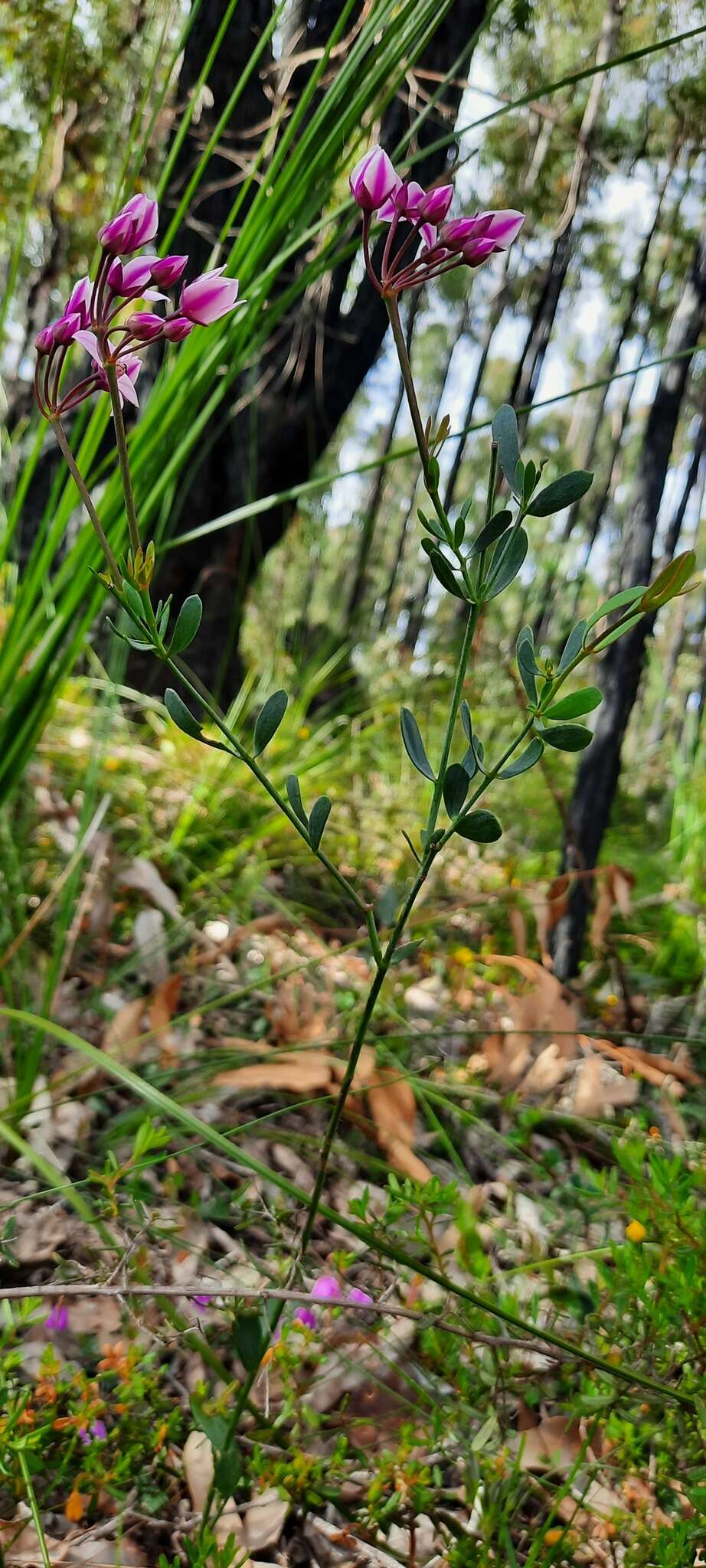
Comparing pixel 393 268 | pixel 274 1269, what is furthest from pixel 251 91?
pixel 274 1269

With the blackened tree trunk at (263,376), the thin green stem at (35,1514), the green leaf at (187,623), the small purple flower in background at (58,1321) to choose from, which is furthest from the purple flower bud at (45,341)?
the blackened tree trunk at (263,376)

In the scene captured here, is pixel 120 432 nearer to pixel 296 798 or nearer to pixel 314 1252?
pixel 296 798

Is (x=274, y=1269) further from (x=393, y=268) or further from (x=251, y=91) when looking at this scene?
(x=251, y=91)

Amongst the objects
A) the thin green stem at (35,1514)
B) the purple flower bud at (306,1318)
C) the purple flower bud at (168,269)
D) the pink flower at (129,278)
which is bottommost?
the thin green stem at (35,1514)

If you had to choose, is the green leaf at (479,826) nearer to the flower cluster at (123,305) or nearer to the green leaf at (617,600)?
the green leaf at (617,600)

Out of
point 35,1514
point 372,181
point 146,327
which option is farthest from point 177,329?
point 35,1514

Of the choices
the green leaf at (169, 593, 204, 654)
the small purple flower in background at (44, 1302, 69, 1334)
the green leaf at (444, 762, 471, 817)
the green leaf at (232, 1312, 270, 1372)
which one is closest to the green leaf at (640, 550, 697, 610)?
the green leaf at (444, 762, 471, 817)

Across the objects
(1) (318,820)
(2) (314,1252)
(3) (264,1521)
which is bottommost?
(3) (264,1521)
